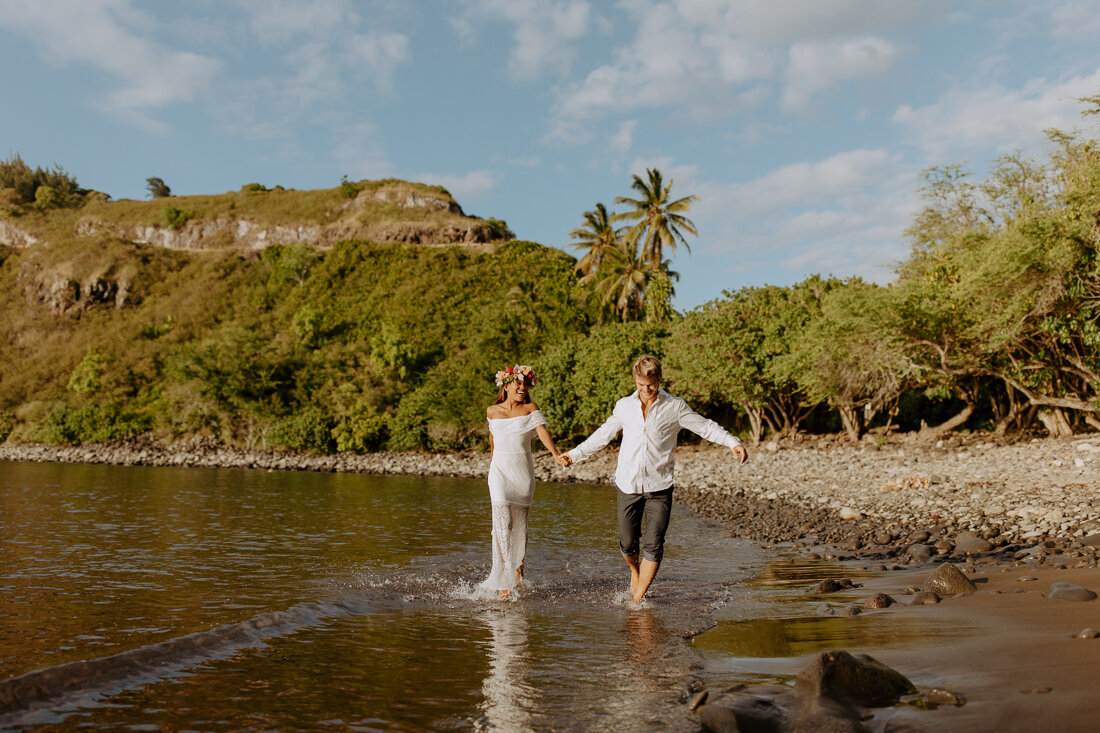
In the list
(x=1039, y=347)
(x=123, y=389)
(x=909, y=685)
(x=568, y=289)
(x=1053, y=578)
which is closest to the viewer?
(x=909, y=685)

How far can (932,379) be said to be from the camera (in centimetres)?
2561

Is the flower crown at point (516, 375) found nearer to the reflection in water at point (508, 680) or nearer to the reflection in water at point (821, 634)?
the reflection in water at point (508, 680)

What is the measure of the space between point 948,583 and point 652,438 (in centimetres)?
336

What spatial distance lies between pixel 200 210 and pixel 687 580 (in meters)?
97.4

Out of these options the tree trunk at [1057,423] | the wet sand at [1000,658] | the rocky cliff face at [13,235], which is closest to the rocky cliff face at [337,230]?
the rocky cliff face at [13,235]

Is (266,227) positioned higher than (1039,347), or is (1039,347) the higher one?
(266,227)

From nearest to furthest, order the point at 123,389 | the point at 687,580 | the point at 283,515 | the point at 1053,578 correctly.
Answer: the point at 1053,578 → the point at 687,580 → the point at 283,515 → the point at 123,389

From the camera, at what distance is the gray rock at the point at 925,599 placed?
7047 millimetres

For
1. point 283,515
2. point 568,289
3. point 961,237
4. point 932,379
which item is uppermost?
point 568,289

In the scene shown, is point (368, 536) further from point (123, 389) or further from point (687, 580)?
point (123, 389)

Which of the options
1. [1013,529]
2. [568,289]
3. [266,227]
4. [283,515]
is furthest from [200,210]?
[1013,529]

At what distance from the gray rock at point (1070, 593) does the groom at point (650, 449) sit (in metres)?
2.85

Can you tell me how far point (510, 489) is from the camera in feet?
27.7

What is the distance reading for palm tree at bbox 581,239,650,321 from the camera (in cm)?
4475
